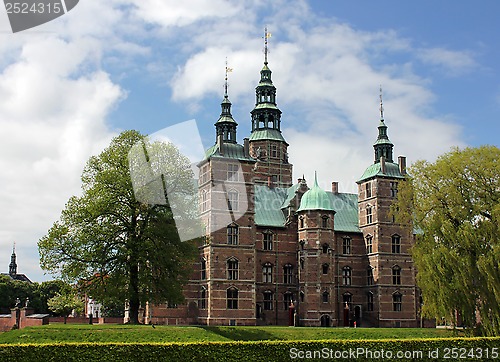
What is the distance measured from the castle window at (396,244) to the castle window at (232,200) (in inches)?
642

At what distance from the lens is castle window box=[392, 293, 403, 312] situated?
60.9 m

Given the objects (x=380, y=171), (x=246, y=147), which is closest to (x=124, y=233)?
(x=246, y=147)

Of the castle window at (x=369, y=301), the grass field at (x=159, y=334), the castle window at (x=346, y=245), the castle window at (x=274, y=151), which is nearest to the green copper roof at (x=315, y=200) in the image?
the castle window at (x=346, y=245)

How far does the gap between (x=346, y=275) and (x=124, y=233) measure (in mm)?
27917

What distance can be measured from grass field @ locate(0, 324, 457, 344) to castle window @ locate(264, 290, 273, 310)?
13411 millimetres

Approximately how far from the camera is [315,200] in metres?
59.2

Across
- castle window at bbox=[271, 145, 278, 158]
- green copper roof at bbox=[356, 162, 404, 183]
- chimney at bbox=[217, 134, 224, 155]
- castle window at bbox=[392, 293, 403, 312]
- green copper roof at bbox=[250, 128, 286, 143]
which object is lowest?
castle window at bbox=[392, 293, 403, 312]

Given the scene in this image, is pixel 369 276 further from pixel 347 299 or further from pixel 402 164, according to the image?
pixel 402 164

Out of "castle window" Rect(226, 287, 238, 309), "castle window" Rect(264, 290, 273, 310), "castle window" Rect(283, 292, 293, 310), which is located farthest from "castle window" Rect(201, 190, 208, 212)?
"castle window" Rect(283, 292, 293, 310)

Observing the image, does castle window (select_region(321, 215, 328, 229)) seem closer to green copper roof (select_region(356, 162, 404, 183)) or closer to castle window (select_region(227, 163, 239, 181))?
green copper roof (select_region(356, 162, 404, 183))

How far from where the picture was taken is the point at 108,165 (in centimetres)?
4203

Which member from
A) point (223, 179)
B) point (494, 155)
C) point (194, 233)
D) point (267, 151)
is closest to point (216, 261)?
point (223, 179)

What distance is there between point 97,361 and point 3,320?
33.8m

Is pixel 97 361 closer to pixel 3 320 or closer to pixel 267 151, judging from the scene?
pixel 3 320
